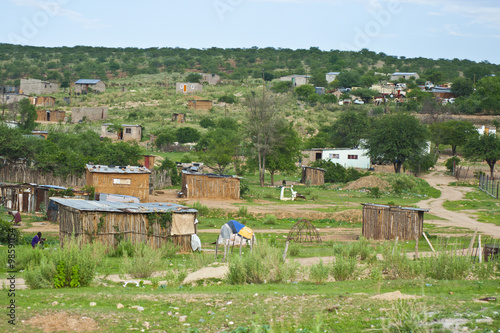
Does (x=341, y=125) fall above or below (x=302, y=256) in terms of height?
above

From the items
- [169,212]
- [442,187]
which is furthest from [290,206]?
[442,187]

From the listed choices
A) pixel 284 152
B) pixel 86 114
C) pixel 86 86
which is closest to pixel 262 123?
pixel 284 152

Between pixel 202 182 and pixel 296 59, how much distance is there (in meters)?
135

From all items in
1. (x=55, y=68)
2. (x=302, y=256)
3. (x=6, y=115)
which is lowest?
(x=302, y=256)

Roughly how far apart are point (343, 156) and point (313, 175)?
10.00 m

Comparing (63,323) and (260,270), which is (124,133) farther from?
(63,323)

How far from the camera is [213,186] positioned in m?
38.3

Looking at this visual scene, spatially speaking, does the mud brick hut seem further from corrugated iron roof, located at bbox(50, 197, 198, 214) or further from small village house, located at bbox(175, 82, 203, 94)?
small village house, located at bbox(175, 82, 203, 94)

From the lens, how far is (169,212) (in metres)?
21.4

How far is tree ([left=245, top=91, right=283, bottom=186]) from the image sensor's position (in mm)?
47188

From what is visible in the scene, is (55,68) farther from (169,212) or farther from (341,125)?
(169,212)

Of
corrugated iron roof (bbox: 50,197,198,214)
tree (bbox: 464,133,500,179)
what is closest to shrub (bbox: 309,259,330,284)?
corrugated iron roof (bbox: 50,197,198,214)

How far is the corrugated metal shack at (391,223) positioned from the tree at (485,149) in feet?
105

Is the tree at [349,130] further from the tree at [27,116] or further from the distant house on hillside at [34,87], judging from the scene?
the distant house on hillside at [34,87]
